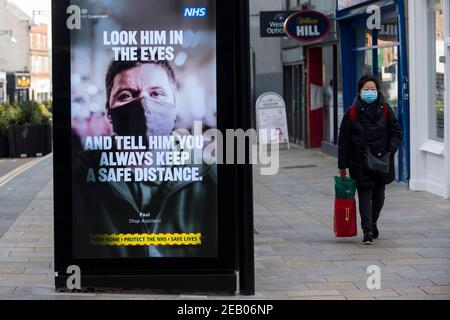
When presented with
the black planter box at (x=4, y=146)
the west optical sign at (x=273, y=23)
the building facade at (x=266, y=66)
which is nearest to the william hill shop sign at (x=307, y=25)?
the west optical sign at (x=273, y=23)

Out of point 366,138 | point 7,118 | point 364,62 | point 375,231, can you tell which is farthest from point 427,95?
point 7,118

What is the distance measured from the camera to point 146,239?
6602 millimetres

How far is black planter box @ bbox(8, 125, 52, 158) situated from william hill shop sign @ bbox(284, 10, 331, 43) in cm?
1012

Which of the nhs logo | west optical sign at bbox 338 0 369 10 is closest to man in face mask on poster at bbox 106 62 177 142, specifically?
the nhs logo

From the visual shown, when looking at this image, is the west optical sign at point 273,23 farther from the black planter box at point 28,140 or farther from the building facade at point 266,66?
the black planter box at point 28,140

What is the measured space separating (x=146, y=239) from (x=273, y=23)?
14.1 meters

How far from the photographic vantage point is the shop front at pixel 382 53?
45.5 ft

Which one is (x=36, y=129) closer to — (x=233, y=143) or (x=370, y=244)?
(x=370, y=244)

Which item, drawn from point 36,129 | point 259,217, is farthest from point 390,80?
point 36,129

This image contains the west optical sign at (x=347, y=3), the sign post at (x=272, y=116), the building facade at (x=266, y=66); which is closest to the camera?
the west optical sign at (x=347, y=3)

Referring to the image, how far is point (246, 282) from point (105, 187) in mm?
1330

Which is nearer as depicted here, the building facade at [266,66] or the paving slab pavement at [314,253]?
the paving slab pavement at [314,253]

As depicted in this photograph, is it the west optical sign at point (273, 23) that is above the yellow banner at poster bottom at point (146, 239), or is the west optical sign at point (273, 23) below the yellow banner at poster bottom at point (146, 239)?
above

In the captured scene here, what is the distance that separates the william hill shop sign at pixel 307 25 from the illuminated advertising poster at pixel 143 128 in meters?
11.9
